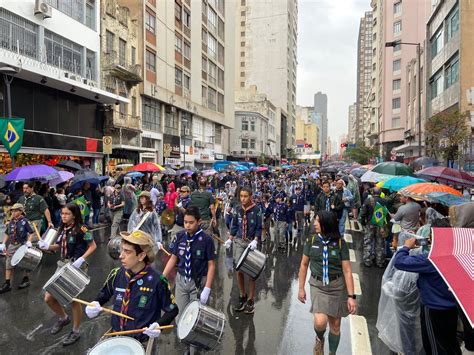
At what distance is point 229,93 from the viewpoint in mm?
55375

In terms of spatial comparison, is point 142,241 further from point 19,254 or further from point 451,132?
point 451,132

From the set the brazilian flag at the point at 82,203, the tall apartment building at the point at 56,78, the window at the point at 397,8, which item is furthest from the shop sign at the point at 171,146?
the window at the point at 397,8

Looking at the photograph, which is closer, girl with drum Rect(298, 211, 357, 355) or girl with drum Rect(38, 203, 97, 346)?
girl with drum Rect(298, 211, 357, 355)

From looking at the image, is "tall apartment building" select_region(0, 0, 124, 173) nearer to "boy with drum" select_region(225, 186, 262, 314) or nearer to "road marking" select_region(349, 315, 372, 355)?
"boy with drum" select_region(225, 186, 262, 314)

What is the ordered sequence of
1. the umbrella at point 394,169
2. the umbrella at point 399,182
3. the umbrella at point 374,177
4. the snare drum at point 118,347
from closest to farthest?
the snare drum at point 118,347 → the umbrella at point 399,182 → the umbrella at point 394,169 → the umbrella at point 374,177

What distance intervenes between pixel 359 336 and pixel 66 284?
3942 mm

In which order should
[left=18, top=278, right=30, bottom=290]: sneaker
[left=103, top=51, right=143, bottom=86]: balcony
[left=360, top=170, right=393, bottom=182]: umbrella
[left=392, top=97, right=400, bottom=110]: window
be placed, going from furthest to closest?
1. [left=392, top=97, right=400, bottom=110]: window
2. [left=103, top=51, right=143, bottom=86]: balcony
3. [left=360, top=170, right=393, bottom=182]: umbrella
4. [left=18, top=278, right=30, bottom=290]: sneaker

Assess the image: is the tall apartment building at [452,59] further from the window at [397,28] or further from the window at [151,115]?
the window at [397,28]

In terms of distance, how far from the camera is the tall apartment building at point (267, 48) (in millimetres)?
97750

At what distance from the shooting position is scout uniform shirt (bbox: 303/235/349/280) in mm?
4473

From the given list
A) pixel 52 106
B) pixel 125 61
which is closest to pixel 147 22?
pixel 125 61

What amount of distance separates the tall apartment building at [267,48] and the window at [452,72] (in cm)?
7276

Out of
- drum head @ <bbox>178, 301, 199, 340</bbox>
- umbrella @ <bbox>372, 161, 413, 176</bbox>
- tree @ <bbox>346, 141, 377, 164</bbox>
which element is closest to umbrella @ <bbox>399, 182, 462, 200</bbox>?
umbrella @ <bbox>372, 161, 413, 176</bbox>

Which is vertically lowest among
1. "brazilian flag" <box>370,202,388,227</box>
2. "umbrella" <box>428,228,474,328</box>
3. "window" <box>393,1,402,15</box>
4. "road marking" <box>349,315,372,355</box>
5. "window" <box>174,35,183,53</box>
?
"road marking" <box>349,315,372,355</box>
